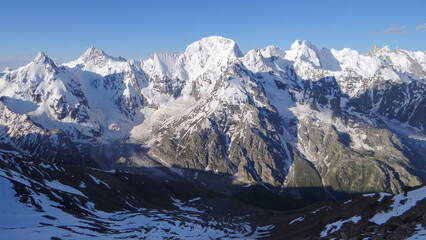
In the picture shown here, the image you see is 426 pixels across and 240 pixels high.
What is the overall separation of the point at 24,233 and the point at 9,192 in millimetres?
36127

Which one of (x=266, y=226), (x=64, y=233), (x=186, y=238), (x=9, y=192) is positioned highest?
(x=9, y=192)

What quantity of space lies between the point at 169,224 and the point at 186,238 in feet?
64.0

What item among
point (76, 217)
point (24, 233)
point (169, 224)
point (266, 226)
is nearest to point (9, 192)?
point (76, 217)

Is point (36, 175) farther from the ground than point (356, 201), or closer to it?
farther from the ground

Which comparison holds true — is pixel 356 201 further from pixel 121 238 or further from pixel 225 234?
pixel 121 238

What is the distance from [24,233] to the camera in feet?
330

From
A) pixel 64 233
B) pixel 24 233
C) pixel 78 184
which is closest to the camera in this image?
pixel 24 233

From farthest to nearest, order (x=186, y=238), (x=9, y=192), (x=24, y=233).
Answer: (x=186, y=238) → (x=9, y=192) → (x=24, y=233)

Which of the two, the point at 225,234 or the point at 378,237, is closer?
the point at 378,237

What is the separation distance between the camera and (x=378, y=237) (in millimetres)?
59031

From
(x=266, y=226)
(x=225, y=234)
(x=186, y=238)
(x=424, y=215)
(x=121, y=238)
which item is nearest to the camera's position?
(x=424, y=215)

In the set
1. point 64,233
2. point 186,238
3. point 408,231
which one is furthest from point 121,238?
point 408,231

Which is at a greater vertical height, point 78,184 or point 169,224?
point 78,184

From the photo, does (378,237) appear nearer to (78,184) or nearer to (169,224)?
(169,224)
